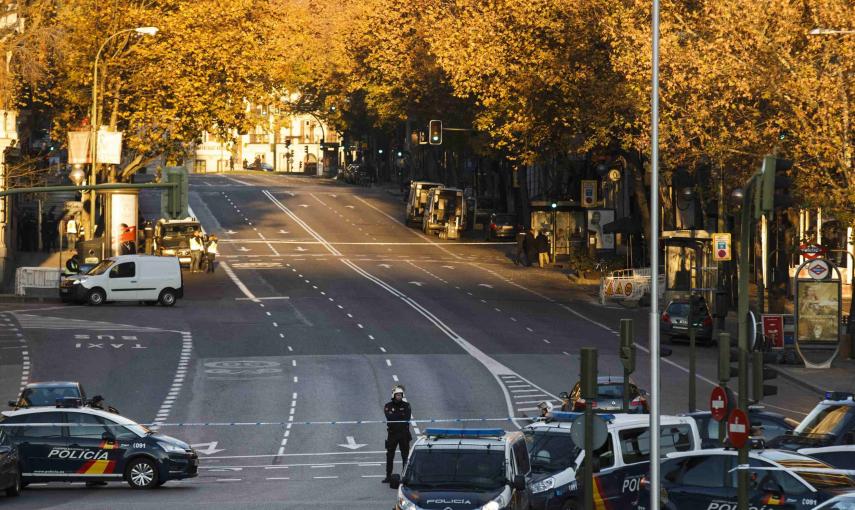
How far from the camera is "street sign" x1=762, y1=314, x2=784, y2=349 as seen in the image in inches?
1764

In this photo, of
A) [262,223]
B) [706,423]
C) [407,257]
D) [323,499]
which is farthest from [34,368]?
[262,223]

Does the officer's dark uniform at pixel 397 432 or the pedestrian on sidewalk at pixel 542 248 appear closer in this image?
the officer's dark uniform at pixel 397 432

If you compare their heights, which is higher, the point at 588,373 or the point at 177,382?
the point at 588,373

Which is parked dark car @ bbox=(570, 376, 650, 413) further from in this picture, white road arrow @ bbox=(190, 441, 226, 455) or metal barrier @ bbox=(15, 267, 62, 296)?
metal barrier @ bbox=(15, 267, 62, 296)

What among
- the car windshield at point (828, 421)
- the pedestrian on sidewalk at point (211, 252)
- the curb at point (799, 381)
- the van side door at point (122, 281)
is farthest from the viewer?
the pedestrian on sidewalk at point (211, 252)

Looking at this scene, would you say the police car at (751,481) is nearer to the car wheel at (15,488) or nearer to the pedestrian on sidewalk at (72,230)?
the car wheel at (15,488)

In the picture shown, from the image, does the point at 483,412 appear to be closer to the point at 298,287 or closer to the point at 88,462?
the point at 88,462

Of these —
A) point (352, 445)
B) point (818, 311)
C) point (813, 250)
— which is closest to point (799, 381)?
point (818, 311)

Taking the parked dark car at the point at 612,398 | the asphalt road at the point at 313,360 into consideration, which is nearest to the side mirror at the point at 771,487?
the asphalt road at the point at 313,360

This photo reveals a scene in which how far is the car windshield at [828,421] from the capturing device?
77.8ft

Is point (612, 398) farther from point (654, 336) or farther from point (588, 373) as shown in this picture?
point (588, 373)

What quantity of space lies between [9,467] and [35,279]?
34912 millimetres

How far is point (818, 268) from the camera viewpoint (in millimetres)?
43625

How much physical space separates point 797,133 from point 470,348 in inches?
440
